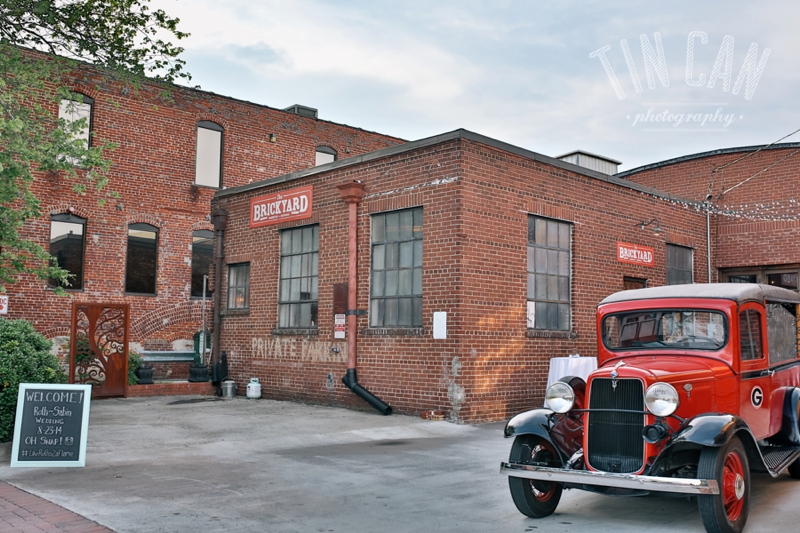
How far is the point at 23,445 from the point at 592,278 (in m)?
10.2

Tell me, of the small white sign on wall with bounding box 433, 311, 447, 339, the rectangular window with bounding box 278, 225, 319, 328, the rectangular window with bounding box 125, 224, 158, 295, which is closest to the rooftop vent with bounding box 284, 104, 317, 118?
the rectangular window with bounding box 125, 224, 158, 295

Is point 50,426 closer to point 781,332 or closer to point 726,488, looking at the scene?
point 726,488

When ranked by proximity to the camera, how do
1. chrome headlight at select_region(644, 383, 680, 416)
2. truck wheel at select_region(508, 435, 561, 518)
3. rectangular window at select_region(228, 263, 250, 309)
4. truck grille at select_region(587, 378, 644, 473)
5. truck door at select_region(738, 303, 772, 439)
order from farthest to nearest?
rectangular window at select_region(228, 263, 250, 309) → truck door at select_region(738, 303, 772, 439) → truck wheel at select_region(508, 435, 561, 518) → truck grille at select_region(587, 378, 644, 473) → chrome headlight at select_region(644, 383, 680, 416)

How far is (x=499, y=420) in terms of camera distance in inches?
481

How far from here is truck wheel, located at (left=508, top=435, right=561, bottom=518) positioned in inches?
238

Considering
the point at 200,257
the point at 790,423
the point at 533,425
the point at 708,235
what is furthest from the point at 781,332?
the point at 200,257

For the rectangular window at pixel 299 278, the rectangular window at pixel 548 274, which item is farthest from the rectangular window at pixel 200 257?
the rectangular window at pixel 548 274

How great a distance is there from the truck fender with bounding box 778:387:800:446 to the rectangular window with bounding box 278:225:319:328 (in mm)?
9066

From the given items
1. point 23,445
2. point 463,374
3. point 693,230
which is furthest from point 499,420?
point 693,230

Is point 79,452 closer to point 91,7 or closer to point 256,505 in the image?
point 256,505

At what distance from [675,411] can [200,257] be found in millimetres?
17117

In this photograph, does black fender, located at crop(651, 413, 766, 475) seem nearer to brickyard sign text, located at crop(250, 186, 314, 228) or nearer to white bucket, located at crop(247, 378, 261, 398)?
brickyard sign text, located at crop(250, 186, 314, 228)

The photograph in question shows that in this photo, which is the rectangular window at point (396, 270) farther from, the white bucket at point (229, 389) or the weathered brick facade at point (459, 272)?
the white bucket at point (229, 389)

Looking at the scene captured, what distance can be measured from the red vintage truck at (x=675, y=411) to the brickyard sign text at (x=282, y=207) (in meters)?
8.72
